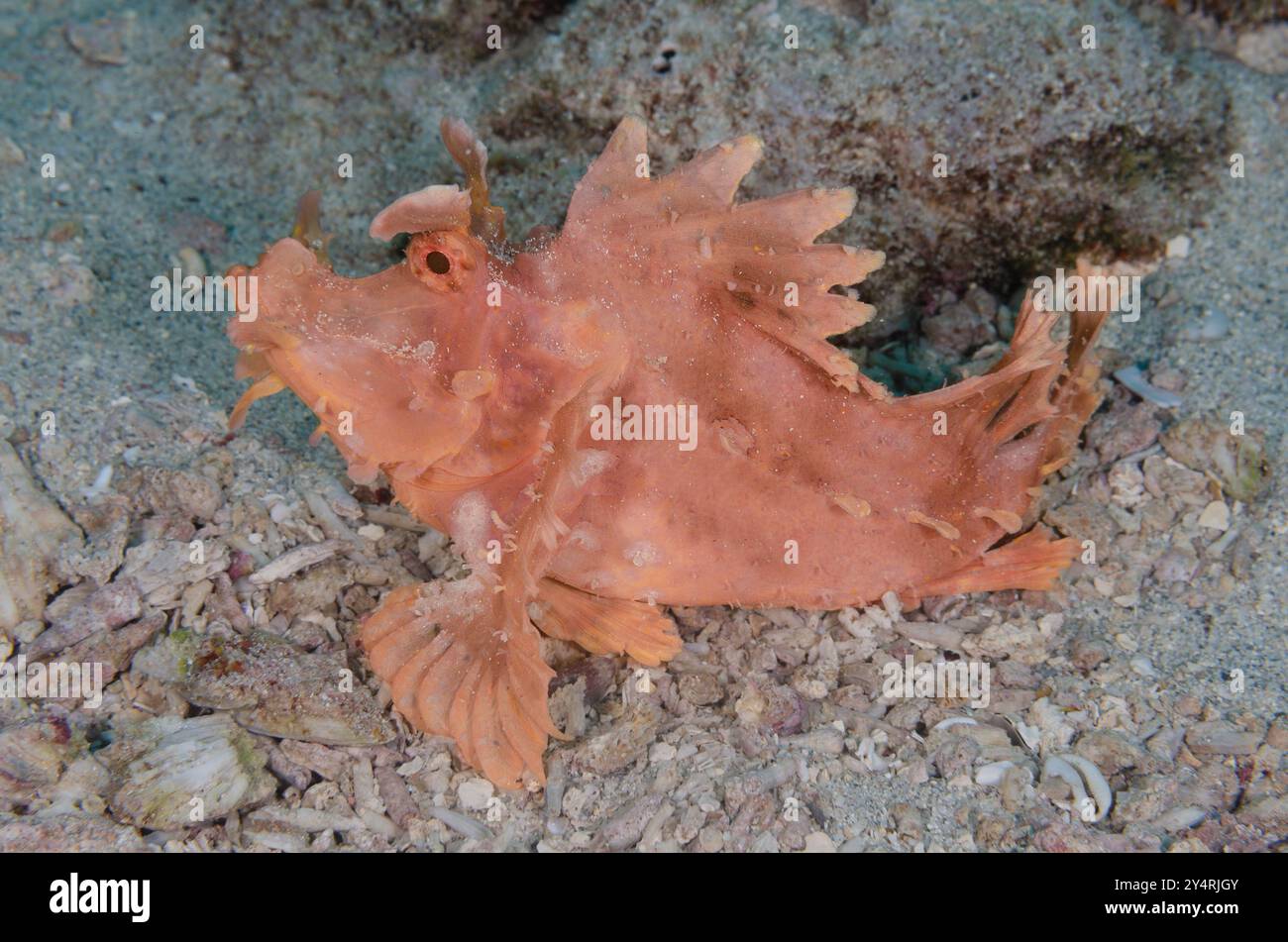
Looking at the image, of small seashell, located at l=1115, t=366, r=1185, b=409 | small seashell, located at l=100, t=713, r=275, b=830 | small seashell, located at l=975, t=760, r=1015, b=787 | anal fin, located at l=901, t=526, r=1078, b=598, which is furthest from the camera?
small seashell, located at l=1115, t=366, r=1185, b=409

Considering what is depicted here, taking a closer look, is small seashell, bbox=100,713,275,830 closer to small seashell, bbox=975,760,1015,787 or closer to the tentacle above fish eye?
the tentacle above fish eye

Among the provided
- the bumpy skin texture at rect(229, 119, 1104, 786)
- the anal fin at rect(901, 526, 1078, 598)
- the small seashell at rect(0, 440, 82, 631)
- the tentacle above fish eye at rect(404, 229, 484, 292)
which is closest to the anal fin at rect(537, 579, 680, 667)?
the bumpy skin texture at rect(229, 119, 1104, 786)

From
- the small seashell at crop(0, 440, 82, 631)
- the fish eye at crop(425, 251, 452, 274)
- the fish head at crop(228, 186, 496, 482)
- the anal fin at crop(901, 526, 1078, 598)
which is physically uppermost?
the fish eye at crop(425, 251, 452, 274)

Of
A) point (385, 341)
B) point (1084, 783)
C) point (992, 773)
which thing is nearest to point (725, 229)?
point (385, 341)

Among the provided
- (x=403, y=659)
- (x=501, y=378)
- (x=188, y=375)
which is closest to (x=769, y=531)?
A: (x=501, y=378)

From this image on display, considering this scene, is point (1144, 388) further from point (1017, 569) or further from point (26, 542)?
point (26, 542)

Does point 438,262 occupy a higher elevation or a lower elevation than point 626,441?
higher

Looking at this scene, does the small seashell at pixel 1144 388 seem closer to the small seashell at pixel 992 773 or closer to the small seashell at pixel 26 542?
the small seashell at pixel 992 773

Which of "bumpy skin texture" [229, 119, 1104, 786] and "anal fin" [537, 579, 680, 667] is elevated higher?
"bumpy skin texture" [229, 119, 1104, 786]
